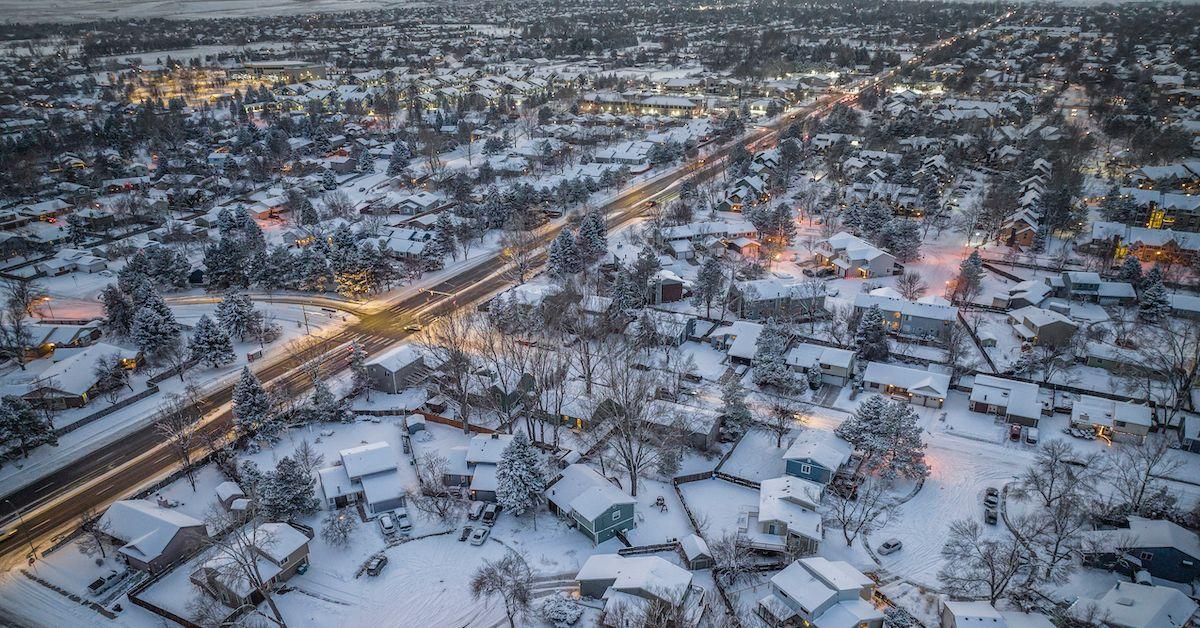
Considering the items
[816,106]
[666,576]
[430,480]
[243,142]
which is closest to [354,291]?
[430,480]

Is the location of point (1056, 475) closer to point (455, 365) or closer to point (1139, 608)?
point (1139, 608)

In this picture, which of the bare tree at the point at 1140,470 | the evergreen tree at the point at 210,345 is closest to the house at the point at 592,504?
the bare tree at the point at 1140,470

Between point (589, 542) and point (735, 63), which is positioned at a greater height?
point (735, 63)

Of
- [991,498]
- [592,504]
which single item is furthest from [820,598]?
[991,498]

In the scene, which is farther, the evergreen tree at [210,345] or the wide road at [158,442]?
the evergreen tree at [210,345]

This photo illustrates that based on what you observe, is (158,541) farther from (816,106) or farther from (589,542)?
(816,106)

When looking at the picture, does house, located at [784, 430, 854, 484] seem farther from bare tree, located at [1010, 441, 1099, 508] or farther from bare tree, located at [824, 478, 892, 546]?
bare tree, located at [1010, 441, 1099, 508]

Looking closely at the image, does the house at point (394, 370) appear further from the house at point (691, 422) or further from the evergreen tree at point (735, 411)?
the evergreen tree at point (735, 411)
